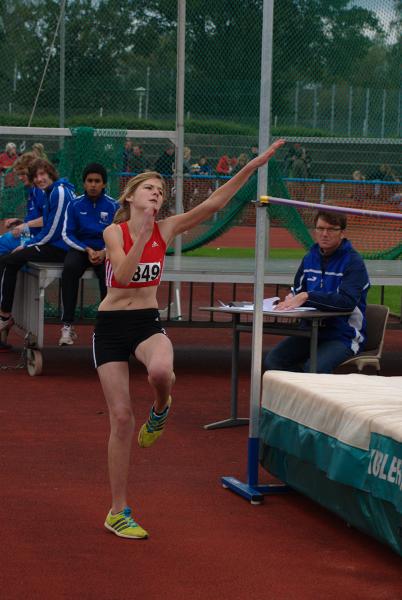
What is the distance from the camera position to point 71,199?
36.7 feet

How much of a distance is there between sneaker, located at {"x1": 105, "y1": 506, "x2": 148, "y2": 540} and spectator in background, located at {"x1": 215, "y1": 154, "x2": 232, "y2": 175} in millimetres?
9188

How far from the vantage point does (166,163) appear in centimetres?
1400

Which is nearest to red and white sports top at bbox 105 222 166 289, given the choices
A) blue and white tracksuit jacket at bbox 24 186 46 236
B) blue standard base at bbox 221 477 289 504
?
blue standard base at bbox 221 477 289 504

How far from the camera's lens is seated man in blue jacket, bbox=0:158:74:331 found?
1116cm

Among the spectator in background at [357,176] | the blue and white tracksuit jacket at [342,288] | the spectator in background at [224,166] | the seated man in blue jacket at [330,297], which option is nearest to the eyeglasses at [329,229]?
the seated man in blue jacket at [330,297]

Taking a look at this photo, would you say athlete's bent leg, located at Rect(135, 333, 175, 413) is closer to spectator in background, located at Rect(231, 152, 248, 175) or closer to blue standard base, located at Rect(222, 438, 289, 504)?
blue standard base, located at Rect(222, 438, 289, 504)

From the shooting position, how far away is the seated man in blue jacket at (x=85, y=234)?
10.9 m

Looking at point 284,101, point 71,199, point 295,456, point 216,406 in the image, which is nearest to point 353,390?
point 295,456

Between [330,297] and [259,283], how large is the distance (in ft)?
6.03

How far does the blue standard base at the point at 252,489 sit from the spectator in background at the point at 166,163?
289 inches

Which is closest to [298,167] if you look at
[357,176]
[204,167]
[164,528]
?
[204,167]

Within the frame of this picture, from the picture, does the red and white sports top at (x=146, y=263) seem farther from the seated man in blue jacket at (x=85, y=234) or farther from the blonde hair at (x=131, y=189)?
the seated man in blue jacket at (x=85, y=234)

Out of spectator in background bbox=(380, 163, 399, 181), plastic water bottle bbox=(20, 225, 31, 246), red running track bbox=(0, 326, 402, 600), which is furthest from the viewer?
spectator in background bbox=(380, 163, 399, 181)

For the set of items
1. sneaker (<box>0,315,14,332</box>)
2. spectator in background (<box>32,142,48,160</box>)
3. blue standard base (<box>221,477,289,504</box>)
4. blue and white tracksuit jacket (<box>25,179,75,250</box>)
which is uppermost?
spectator in background (<box>32,142,48,160</box>)
